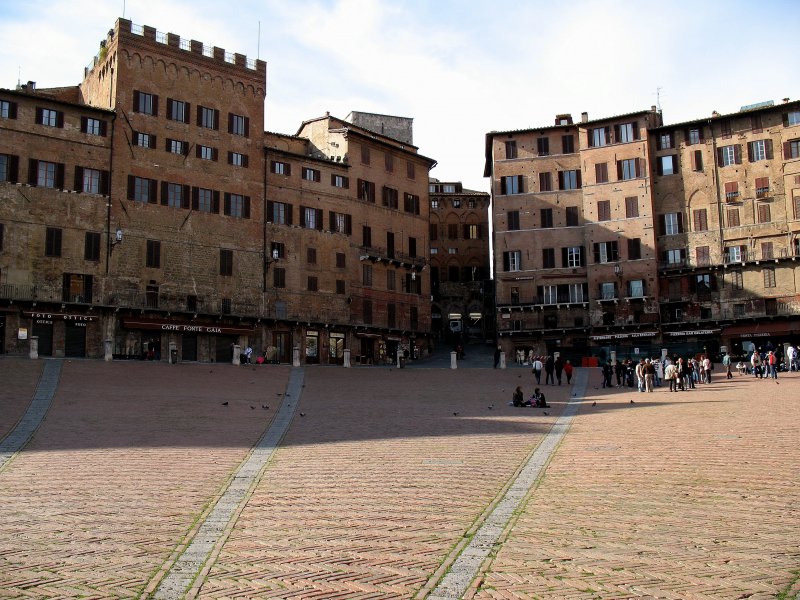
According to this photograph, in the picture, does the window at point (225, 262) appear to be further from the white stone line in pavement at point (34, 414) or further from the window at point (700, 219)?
the window at point (700, 219)

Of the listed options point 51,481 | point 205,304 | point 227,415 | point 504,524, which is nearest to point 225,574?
point 504,524

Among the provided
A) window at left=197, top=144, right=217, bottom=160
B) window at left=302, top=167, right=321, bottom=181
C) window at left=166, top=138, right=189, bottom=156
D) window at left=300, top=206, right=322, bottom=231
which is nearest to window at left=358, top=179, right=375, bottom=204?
window at left=302, top=167, right=321, bottom=181

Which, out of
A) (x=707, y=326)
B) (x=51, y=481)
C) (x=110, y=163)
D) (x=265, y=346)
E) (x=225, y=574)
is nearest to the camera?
(x=225, y=574)

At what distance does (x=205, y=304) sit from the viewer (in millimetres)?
57438

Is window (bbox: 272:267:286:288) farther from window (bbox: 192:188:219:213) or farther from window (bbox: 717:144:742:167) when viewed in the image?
window (bbox: 717:144:742:167)

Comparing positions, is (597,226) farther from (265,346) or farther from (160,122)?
(160,122)

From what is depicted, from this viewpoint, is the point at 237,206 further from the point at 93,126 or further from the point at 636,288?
the point at 636,288

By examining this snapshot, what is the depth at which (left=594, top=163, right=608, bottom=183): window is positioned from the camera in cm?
6969

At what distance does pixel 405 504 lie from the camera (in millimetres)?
14125

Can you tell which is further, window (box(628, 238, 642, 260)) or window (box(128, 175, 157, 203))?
window (box(628, 238, 642, 260))

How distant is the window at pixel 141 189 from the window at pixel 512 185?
2949cm

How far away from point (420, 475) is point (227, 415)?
12680 millimetres

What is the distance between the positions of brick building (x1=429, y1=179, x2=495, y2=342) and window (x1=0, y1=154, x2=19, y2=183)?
42448 mm

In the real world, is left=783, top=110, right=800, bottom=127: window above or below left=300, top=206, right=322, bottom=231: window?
above
